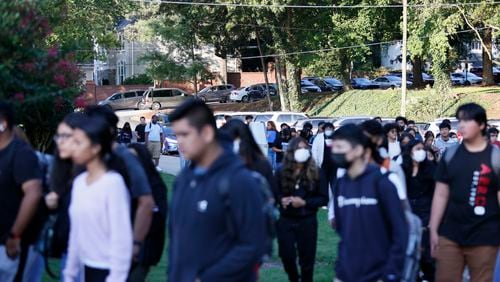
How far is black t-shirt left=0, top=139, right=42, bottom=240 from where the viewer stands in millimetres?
6605

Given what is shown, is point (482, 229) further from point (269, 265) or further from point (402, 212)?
point (269, 265)

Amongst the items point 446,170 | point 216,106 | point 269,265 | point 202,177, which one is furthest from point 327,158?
point 216,106

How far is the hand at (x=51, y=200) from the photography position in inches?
256

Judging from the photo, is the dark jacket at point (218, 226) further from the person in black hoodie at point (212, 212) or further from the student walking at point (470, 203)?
the student walking at point (470, 203)

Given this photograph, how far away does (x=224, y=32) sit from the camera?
53.8m

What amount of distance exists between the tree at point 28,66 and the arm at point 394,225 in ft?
13.3

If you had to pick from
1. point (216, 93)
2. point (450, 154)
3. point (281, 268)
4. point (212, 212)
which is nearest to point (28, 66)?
point (450, 154)

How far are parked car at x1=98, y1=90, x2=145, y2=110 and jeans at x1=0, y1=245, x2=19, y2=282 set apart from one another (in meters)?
51.5

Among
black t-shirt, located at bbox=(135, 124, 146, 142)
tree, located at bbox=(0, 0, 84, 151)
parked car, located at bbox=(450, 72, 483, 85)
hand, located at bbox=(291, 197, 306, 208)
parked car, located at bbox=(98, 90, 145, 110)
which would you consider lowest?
parked car, located at bbox=(98, 90, 145, 110)

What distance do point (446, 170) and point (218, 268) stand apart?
11.9ft

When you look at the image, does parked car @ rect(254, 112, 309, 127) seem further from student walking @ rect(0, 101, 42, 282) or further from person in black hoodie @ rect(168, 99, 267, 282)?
person in black hoodie @ rect(168, 99, 267, 282)

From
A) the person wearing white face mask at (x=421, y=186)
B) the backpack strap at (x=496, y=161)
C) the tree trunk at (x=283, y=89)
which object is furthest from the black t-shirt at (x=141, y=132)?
the tree trunk at (x=283, y=89)

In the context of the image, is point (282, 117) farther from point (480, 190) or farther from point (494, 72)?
point (480, 190)

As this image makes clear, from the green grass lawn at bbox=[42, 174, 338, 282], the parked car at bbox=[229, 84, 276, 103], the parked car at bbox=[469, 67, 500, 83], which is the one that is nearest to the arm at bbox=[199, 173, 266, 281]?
the green grass lawn at bbox=[42, 174, 338, 282]
